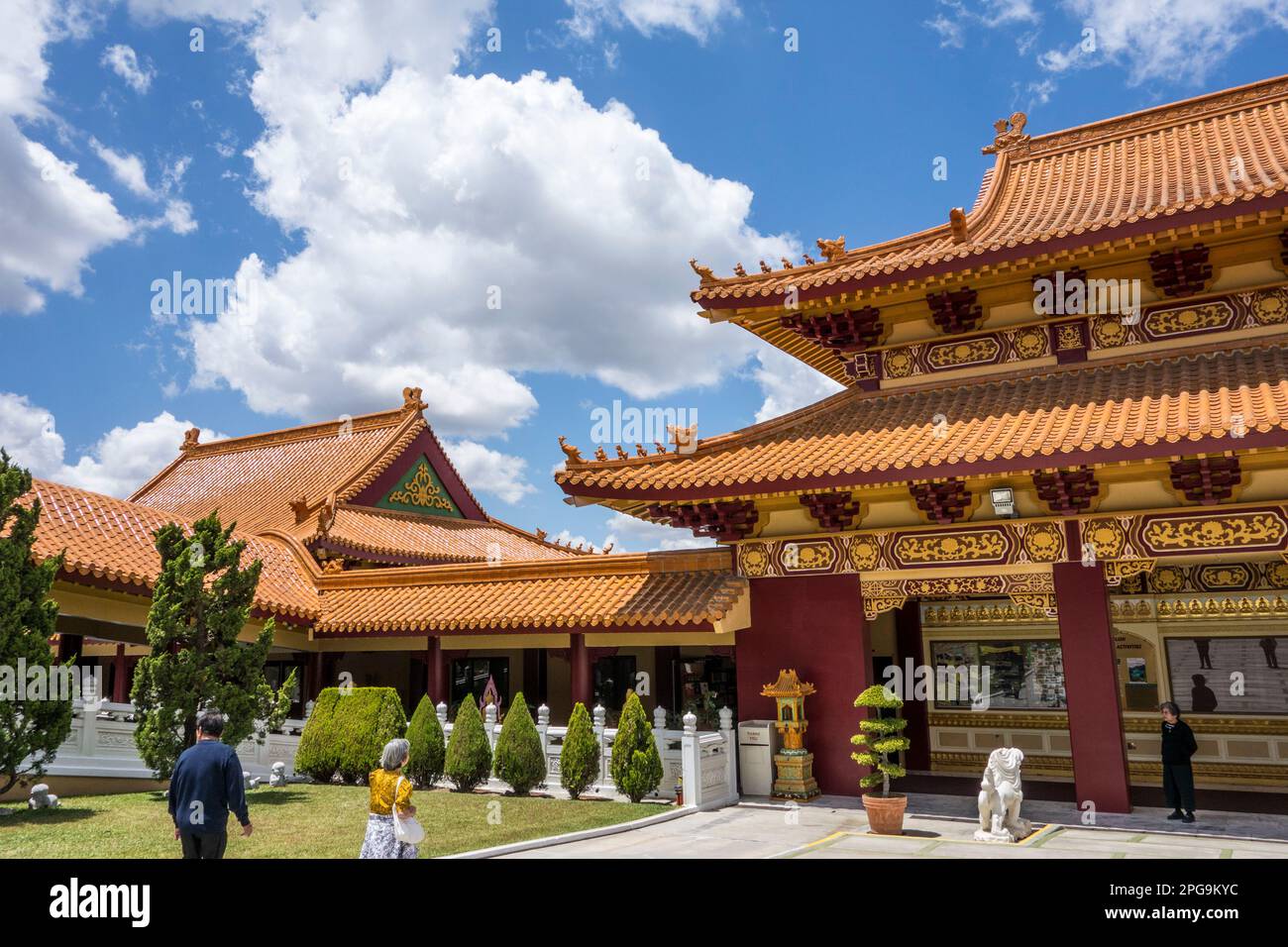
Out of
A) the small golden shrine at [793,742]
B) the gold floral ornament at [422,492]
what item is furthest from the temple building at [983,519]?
the gold floral ornament at [422,492]

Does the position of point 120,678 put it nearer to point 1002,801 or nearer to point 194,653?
point 194,653

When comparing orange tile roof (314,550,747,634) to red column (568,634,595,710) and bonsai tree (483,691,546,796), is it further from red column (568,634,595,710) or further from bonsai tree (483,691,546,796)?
bonsai tree (483,691,546,796)

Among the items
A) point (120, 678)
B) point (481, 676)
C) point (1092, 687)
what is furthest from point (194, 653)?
point (1092, 687)

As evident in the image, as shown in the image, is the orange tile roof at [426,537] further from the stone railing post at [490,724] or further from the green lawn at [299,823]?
the green lawn at [299,823]

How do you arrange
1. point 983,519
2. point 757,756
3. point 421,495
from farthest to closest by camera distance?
point 421,495 → point 757,756 → point 983,519

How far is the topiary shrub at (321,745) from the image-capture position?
12.8m

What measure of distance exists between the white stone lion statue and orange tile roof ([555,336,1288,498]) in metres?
3.23

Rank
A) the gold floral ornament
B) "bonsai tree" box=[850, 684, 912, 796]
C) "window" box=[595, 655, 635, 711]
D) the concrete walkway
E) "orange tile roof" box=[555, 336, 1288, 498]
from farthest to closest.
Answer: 1. the gold floral ornament
2. "window" box=[595, 655, 635, 711]
3. "bonsai tree" box=[850, 684, 912, 796]
4. "orange tile roof" box=[555, 336, 1288, 498]
5. the concrete walkway

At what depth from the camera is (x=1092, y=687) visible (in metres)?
10.5

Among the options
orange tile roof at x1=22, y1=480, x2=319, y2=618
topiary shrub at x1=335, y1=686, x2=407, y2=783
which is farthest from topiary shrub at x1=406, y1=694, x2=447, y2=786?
orange tile roof at x1=22, y1=480, x2=319, y2=618

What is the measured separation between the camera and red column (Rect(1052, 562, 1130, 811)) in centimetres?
1032

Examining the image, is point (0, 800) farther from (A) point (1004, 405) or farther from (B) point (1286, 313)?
(B) point (1286, 313)

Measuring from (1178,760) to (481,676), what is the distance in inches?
452
